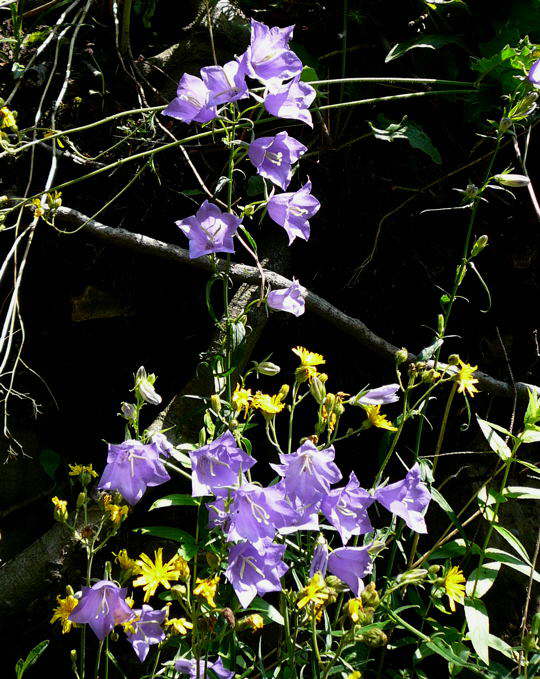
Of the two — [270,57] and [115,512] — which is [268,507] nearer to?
[115,512]

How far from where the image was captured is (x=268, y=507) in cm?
113

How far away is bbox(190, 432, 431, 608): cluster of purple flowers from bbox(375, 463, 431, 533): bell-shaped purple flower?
0.09 m

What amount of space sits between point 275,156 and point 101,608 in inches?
37.0

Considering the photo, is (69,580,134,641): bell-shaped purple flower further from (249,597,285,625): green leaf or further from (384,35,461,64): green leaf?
(384,35,461,64): green leaf

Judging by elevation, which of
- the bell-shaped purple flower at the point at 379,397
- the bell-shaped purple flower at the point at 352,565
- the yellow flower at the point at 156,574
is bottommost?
the bell-shaped purple flower at the point at 352,565

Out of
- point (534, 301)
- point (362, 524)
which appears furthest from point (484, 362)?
point (362, 524)

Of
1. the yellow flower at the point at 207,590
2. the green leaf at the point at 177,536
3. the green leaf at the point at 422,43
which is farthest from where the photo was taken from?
the green leaf at the point at 422,43

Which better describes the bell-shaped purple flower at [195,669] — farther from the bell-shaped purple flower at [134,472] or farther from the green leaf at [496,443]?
the green leaf at [496,443]

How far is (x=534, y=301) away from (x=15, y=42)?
1.84 m

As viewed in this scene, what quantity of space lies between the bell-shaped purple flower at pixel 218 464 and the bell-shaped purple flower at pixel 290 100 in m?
0.65

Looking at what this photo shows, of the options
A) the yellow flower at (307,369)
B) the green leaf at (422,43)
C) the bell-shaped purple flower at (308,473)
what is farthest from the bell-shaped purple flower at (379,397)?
the green leaf at (422,43)

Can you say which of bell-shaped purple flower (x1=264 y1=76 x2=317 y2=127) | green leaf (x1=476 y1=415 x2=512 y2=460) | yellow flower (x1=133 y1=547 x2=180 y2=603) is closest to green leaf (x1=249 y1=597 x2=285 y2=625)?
yellow flower (x1=133 y1=547 x2=180 y2=603)

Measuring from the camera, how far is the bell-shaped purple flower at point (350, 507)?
1.20m

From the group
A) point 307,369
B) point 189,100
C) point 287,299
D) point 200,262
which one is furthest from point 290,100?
point 200,262
